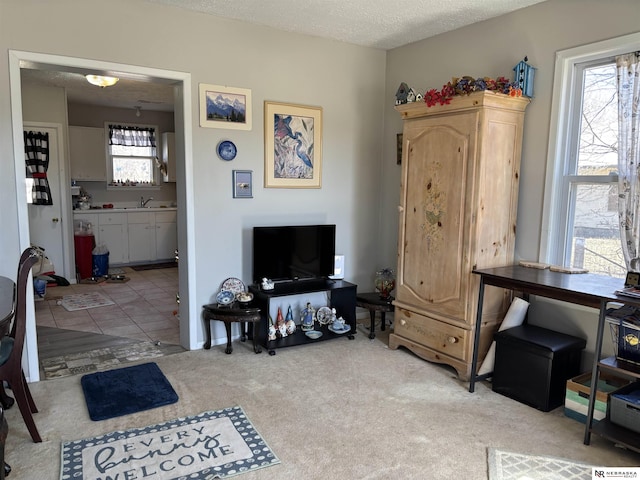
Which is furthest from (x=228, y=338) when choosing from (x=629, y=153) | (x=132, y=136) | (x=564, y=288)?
(x=132, y=136)

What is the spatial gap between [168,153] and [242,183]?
4354 millimetres

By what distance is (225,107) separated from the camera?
373cm

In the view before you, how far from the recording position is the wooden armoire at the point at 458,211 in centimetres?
317

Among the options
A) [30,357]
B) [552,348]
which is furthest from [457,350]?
[30,357]

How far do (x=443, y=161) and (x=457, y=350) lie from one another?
136 centimetres

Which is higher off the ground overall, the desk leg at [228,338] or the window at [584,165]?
A: the window at [584,165]

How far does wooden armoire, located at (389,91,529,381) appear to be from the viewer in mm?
3170

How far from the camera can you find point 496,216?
3.28m

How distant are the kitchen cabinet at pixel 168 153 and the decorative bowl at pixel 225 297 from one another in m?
4.57

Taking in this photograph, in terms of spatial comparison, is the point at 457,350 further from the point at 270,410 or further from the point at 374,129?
the point at 374,129

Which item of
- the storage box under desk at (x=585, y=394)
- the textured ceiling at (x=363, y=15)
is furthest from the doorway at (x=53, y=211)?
the storage box under desk at (x=585, y=394)

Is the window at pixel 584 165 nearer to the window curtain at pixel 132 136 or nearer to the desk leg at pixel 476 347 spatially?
the desk leg at pixel 476 347

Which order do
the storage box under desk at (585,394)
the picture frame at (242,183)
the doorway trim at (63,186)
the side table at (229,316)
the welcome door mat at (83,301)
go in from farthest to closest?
the doorway trim at (63,186) < the welcome door mat at (83,301) < the picture frame at (242,183) < the side table at (229,316) < the storage box under desk at (585,394)

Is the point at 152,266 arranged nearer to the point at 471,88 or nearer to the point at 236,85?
the point at 236,85
